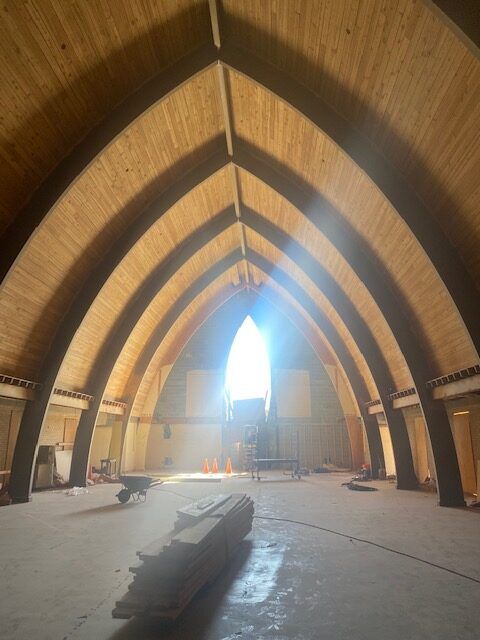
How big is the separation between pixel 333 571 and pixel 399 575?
2.57 feet

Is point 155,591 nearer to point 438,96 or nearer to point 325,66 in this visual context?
point 438,96

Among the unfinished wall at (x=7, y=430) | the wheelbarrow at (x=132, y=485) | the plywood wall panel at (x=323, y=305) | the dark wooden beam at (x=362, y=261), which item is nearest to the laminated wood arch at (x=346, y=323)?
the plywood wall panel at (x=323, y=305)

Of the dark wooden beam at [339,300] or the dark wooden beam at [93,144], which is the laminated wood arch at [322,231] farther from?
the dark wooden beam at [93,144]

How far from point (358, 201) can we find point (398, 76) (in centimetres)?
370

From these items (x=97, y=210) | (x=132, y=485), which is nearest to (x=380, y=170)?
(x=97, y=210)

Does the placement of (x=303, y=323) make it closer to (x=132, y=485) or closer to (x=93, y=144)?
(x=132, y=485)

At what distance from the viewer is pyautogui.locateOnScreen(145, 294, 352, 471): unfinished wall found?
23.9m

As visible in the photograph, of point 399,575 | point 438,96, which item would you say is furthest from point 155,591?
point 438,96

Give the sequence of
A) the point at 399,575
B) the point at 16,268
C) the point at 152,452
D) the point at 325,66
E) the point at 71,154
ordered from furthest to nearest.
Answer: the point at 152,452, the point at 16,268, the point at 71,154, the point at 325,66, the point at 399,575

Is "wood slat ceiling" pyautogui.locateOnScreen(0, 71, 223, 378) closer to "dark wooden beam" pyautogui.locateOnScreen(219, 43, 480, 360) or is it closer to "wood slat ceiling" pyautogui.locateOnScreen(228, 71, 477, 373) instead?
"wood slat ceiling" pyautogui.locateOnScreen(228, 71, 477, 373)

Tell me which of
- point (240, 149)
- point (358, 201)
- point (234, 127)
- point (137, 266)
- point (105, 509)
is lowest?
point (105, 509)

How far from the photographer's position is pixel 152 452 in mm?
23969

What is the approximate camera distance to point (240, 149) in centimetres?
1209

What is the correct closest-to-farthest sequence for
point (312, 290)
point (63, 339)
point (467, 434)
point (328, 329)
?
1. point (63, 339)
2. point (467, 434)
3. point (312, 290)
4. point (328, 329)
